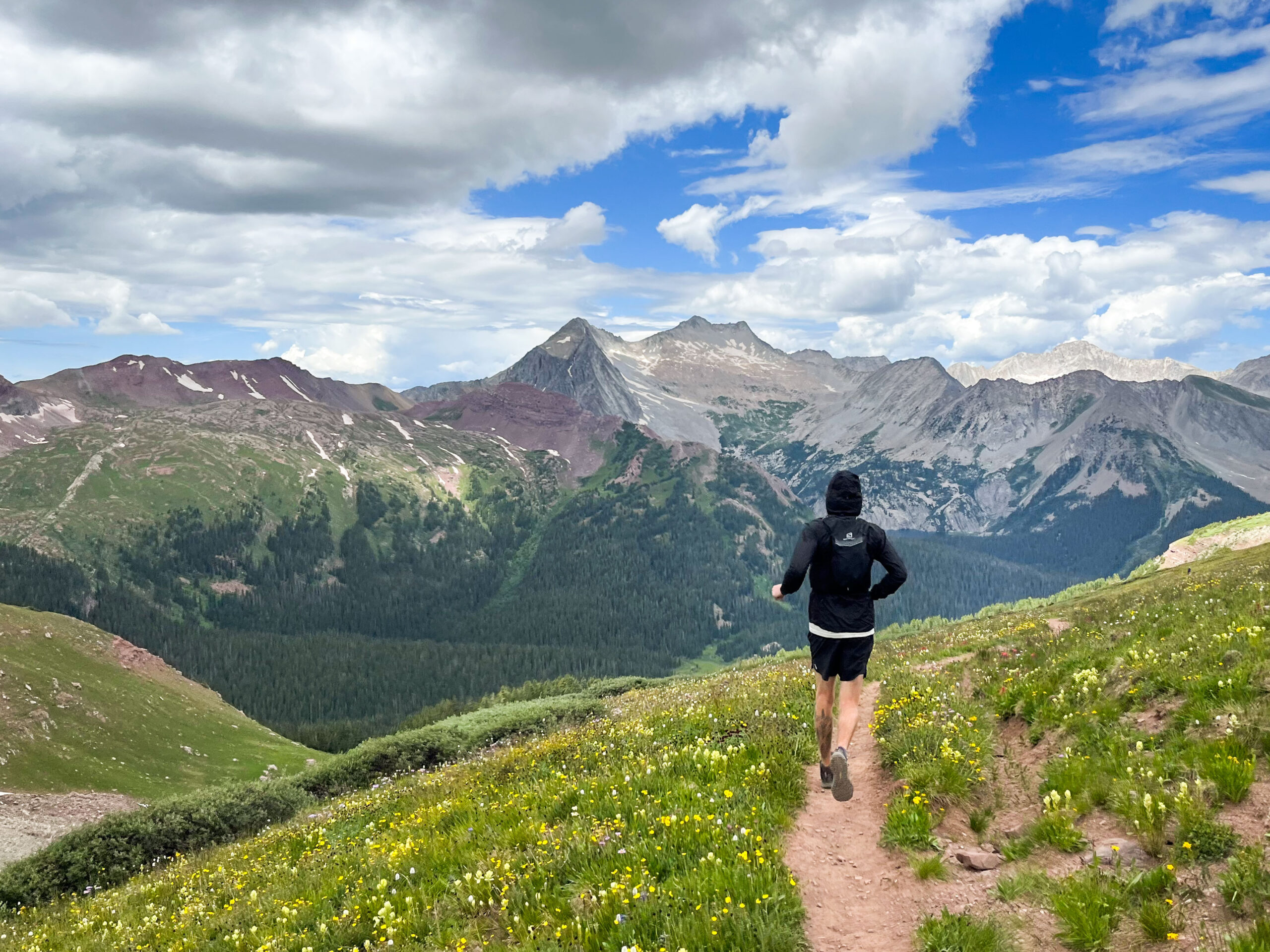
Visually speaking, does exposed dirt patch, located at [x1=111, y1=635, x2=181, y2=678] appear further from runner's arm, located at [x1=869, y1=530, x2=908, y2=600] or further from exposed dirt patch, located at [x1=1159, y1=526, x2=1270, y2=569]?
exposed dirt patch, located at [x1=1159, y1=526, x2=1270, y2=569]

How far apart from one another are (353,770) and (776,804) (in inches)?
1310

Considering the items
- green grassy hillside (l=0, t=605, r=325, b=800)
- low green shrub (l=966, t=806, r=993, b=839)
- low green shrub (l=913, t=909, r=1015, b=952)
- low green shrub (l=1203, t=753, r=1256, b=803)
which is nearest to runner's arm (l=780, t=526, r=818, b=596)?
low green shrub (l=966, t=806, r=993, b=839)

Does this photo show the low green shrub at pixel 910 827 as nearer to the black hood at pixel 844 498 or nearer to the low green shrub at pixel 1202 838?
the low green shrub at pixel 1202 838

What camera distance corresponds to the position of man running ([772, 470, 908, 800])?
11016mm

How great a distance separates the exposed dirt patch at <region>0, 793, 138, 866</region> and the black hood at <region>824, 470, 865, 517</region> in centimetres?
5425

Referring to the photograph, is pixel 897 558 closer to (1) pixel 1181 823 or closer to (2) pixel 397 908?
(1) pixel 1181 823

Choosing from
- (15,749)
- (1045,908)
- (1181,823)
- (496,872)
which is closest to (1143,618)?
(1181,823)

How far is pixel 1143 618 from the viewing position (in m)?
17.9

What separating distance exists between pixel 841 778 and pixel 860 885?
223 cm

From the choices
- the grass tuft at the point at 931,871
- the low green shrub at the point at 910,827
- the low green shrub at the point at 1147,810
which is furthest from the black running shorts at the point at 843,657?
the low green shrub at the point at 1147,810

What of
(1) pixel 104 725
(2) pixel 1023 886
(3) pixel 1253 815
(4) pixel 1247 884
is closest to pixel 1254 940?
(4) pixel 1247 884

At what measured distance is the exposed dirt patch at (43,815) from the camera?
4578 cm

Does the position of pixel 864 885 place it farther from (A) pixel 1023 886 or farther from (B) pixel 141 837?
(B) pixel 141 837

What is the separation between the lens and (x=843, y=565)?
436 inches
